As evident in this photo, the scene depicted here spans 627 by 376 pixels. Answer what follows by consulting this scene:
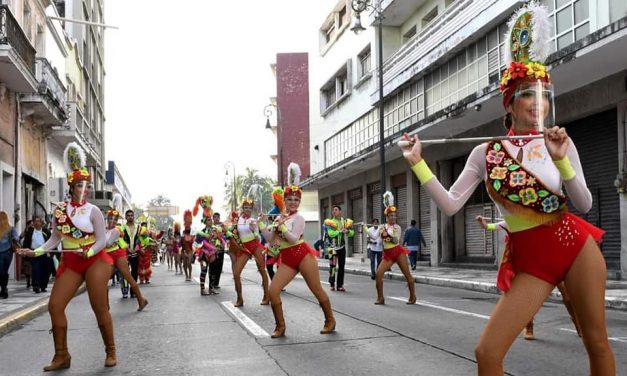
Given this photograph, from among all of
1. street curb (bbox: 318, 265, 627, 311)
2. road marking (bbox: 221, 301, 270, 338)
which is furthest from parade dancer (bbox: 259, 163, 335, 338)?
street curb (bbox: 318, 265, 627, 311)

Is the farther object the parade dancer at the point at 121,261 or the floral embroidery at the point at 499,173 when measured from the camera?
the parade dancer at the point at 121,261

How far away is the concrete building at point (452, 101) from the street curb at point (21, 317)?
1208cm

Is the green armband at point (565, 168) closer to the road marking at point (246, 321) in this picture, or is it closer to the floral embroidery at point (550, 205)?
the floral embroidery at point (550, 205)

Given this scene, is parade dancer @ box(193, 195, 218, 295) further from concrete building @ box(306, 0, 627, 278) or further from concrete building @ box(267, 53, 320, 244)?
concrete building @ box(267, 53, 320, 244)

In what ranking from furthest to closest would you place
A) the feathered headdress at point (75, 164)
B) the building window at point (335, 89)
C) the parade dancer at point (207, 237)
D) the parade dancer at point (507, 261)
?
1. the building window at point (335, 89)
2. the parade dancer at point (207, 237)
3. the feathered headdress at point (75, 164)
4. the parade dancer at point (507, 261)

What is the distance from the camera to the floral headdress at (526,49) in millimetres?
3866

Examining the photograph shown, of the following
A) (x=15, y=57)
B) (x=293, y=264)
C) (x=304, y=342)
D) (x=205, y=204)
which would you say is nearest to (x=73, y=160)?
(x=293, y=264)

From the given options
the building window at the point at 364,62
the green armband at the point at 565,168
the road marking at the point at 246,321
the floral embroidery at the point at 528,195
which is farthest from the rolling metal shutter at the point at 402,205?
the green armband at the point at 565,168

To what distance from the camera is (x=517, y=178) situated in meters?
3.79

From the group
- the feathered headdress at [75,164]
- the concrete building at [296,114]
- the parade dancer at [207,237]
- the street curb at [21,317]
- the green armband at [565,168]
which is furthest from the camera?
the concrete building at [296,114]

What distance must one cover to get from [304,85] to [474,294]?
58.1 metres

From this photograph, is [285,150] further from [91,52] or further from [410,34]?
[410,34]

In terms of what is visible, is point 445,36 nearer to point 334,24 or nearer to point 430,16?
point 430,16

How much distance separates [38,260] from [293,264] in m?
11.5
